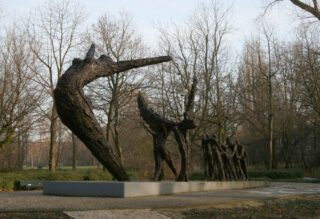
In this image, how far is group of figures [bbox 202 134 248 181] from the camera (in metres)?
17.5

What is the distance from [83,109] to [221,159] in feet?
22.5

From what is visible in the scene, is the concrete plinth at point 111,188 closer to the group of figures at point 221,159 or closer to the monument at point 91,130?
the monument at point 91,130

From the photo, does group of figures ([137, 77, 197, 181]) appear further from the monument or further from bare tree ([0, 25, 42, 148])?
bare tree ([0, 25, 42, 148])

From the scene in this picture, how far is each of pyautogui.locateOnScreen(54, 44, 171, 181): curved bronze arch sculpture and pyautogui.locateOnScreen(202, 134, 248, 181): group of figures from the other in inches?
194

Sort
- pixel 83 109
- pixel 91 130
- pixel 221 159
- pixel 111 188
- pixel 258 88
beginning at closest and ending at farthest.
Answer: pixel 111 188, pixel 83 109, pixel 91 130, pixel 221 159, pixel 258 88

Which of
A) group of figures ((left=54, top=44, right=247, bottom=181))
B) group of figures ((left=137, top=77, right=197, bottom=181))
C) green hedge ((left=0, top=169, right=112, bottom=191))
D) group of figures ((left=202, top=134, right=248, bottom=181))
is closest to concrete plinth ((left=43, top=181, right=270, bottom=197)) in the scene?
group of figures ((left=54, top=44, right=247, bottom=181))

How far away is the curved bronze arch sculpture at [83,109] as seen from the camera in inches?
503

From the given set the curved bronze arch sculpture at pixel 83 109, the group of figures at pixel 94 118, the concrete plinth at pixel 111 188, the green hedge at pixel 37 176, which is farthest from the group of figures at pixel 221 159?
the green hedge at pixel 37 176

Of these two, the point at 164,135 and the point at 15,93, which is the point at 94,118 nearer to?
the point at 164,135

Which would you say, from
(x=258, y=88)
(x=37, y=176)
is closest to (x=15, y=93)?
(x=37, y=176)

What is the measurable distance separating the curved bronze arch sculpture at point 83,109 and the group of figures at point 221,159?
4929 millimetres

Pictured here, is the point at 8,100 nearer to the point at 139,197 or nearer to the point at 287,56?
the point at 139,197

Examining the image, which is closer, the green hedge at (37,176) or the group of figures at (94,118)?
the group of figures at (94,118)

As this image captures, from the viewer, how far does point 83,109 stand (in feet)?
42.4
